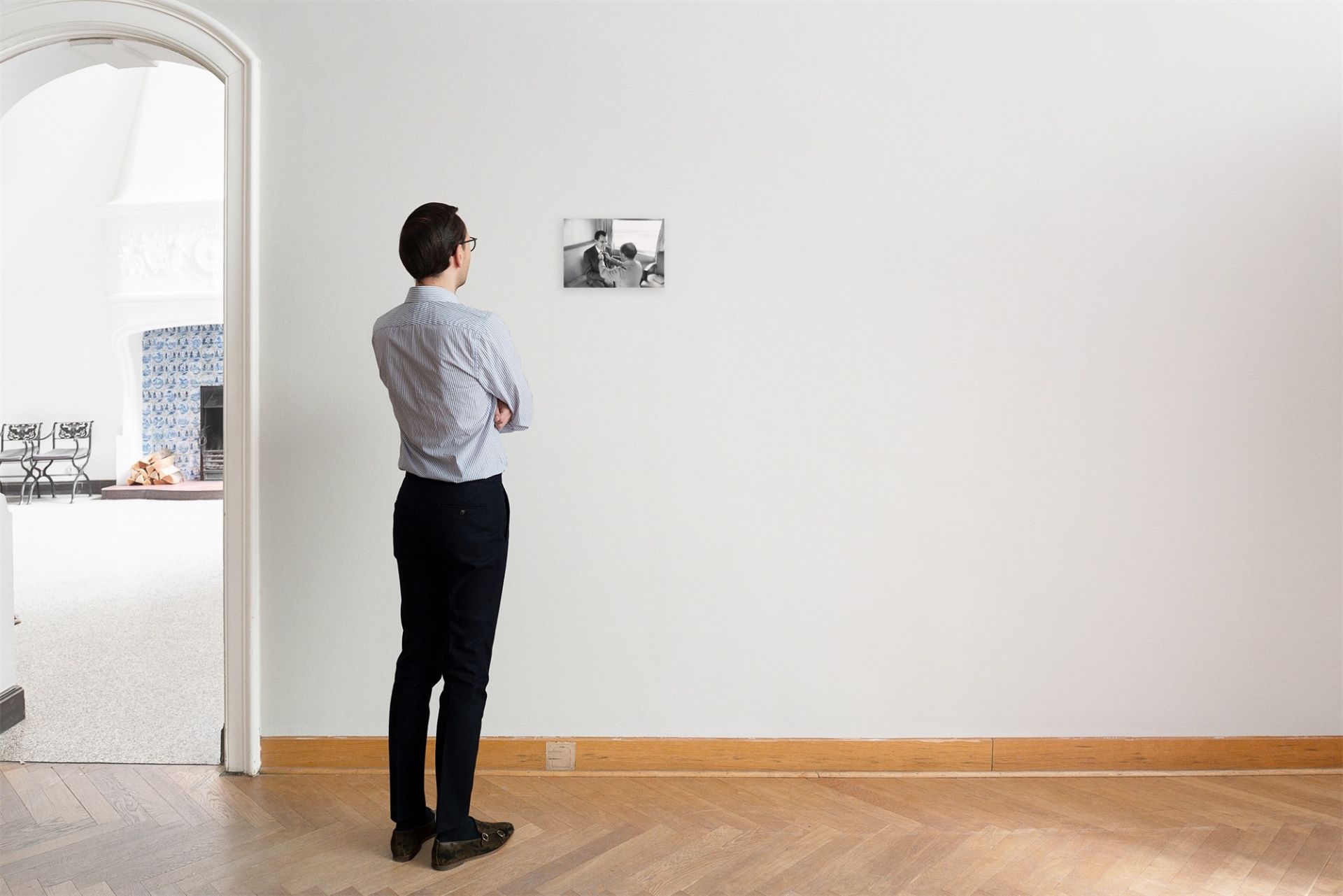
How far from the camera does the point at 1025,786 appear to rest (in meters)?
2.54

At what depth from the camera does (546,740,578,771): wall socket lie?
2574mm

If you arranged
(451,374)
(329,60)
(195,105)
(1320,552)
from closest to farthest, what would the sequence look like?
1. (451,374)
2. (329,60)
3. (1320,552)
4. (195,105)

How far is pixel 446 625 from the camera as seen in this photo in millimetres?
2064

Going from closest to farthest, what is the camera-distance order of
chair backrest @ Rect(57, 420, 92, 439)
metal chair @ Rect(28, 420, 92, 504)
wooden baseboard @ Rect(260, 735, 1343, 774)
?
wooden baseboard @ Rect(260, 735, 1343, 774)
metal chair @ Rect(28, 420, 92, 504)
chair backrest @ Rect(57, 420, 92, 439)

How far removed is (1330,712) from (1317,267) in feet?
4.64

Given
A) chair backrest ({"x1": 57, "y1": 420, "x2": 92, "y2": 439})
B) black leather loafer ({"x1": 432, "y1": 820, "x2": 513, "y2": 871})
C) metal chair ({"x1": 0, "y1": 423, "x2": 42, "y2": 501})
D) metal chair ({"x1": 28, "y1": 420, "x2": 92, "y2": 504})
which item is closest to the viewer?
black leather loafer ({"x1": 432, "y1": 820, "x2": 513, "y2": 871})

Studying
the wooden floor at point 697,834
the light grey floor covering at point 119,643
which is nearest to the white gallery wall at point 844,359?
the wooden floor at point 697,834

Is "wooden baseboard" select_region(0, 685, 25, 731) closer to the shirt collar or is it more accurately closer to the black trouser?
the black trouser

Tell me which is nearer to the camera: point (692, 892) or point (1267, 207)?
point (692, 892)

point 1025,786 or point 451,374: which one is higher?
point 451,374

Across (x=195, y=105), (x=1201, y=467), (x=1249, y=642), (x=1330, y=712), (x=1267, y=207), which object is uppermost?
(x=195, y=105)

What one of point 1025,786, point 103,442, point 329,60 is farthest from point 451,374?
point 103,442

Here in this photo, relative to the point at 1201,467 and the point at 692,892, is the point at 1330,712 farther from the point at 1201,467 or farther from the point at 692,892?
the point at 692,892

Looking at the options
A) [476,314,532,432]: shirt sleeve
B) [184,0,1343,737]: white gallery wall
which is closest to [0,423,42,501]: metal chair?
[184,0,1343,737]: white gallery wall
